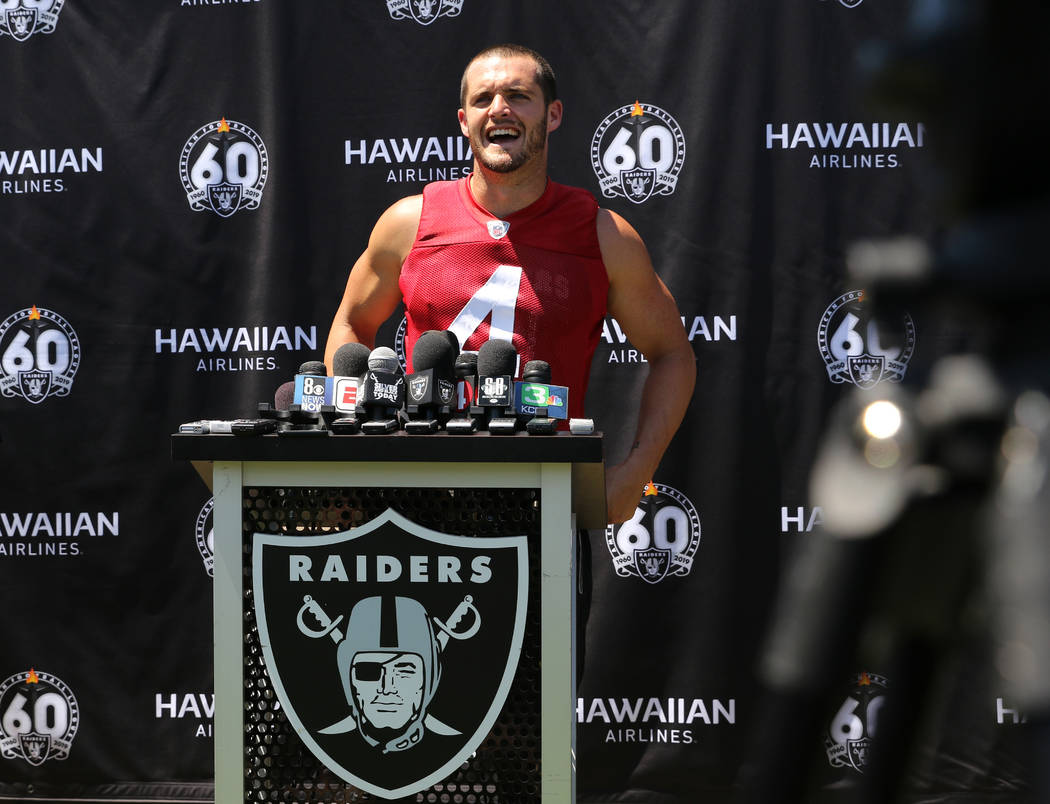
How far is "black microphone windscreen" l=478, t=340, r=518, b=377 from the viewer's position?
5.44 feet

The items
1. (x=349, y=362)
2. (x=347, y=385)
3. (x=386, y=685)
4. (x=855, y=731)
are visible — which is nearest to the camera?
(x=386, y=685)

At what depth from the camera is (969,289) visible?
684mm

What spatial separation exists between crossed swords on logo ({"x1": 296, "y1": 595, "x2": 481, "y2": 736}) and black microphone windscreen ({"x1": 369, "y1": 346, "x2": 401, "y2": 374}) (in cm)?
37

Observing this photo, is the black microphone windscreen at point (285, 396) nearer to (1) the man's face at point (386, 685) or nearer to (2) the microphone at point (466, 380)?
(2) the microphone at point (466, 380)

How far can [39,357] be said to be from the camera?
3.22 meters

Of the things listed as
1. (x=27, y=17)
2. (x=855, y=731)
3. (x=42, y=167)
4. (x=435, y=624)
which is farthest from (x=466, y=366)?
(x=27, y=17)

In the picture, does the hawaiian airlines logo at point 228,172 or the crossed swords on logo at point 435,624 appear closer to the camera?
the crossed swords on logo at point 435,624

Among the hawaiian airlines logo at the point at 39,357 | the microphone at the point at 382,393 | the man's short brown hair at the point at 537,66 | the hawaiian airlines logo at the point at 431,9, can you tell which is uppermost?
the hawaiian airlines logo at the point at 431,9

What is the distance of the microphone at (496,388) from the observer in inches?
62.0

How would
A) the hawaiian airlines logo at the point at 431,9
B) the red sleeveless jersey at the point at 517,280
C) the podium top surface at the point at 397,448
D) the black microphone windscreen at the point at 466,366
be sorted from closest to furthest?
the podium top surface at the point at 397,448 → the black microphone windscreen at the point at 466,366 → the red sleeveless jersey at the point at 517,280 → the hawaiian airlines logo at the point at 431,9

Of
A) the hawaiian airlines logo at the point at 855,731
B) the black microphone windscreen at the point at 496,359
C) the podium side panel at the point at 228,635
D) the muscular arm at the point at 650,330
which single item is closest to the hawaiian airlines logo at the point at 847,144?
the muscular arm at the point at 650,330

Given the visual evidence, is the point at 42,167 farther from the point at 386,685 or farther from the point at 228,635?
the point at 386,685

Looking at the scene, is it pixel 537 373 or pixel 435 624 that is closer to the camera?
pixel 435 624

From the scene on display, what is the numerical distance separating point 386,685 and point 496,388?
479 mm
